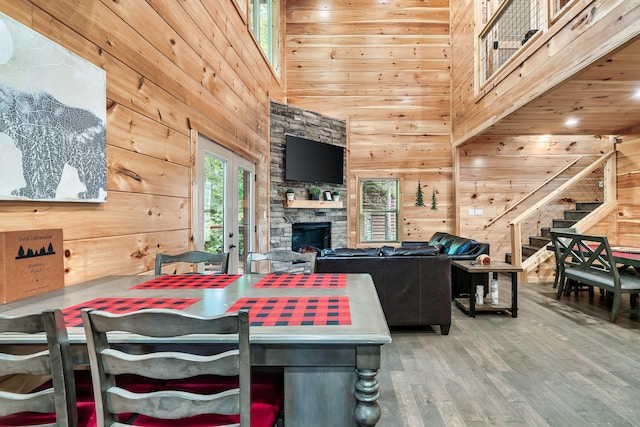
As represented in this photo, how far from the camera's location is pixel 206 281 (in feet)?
6.36

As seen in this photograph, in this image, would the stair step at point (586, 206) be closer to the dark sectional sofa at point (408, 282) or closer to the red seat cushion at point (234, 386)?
the dark sectional sofa at point (408, 282)

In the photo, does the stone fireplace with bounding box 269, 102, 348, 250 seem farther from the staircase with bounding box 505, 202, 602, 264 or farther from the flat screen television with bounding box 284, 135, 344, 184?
the staircase with bounding box 505, 202, 602, 264

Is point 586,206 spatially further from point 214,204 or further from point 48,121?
point 48,121

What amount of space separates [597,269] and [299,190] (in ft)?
14.3

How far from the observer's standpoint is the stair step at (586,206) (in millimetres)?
5977

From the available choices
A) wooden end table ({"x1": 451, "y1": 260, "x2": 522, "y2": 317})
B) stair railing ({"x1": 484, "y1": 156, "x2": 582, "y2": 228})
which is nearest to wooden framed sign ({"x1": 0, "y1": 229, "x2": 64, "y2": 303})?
wooden end table ({"x1": 451, "y1": 260, "x2": 522, "y2": 317})

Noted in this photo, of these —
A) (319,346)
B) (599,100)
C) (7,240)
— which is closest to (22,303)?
(7,240)

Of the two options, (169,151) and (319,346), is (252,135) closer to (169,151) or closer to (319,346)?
(169,151)

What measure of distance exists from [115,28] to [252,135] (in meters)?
2.71

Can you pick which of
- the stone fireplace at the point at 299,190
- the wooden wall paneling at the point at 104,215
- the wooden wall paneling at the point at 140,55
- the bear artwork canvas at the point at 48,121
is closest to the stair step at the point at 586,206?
the stone fireplace at the point at 299,190

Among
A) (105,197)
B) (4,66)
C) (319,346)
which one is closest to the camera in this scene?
(319,346)

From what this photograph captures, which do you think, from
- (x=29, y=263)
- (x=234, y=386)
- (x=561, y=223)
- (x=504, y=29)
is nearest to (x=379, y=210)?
(x=561, y=223)

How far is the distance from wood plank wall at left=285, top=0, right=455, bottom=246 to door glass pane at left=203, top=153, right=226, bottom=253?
3.65 m

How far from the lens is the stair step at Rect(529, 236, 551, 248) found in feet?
19.1
